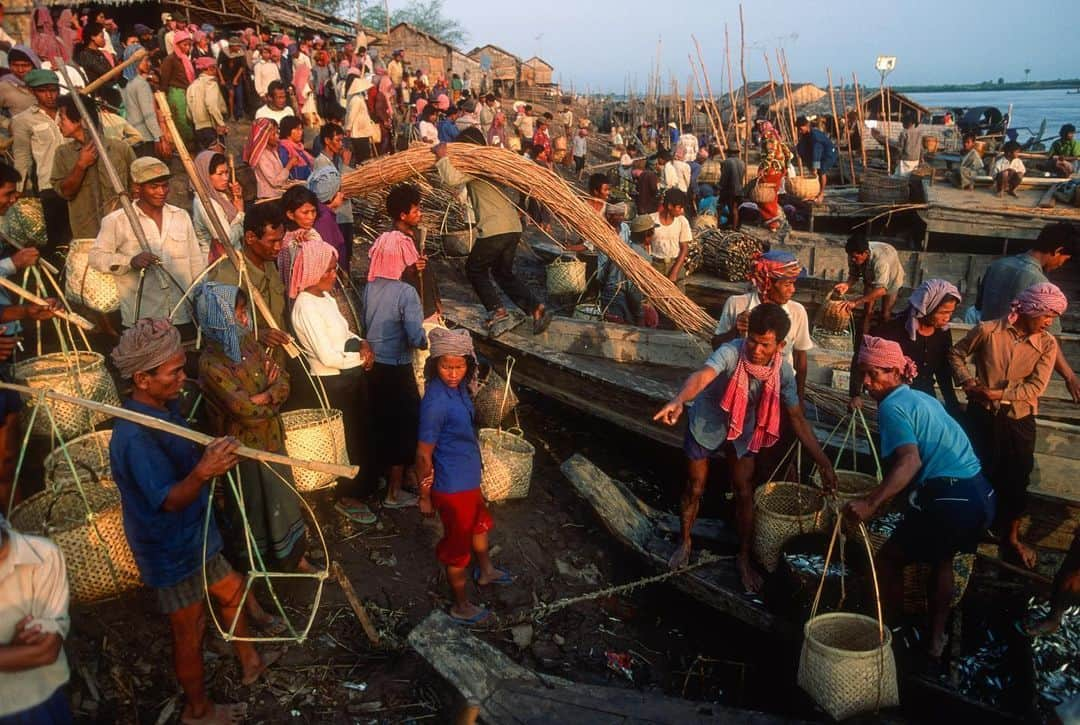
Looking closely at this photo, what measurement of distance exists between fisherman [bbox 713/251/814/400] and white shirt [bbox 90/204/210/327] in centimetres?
299

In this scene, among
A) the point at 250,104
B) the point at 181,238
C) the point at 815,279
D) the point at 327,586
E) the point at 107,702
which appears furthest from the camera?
the point at 250,104

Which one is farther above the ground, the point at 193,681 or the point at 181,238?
the point at 181,238

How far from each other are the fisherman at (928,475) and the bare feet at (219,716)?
2560mm

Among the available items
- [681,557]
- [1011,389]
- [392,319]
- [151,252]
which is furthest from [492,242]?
[1011,389]

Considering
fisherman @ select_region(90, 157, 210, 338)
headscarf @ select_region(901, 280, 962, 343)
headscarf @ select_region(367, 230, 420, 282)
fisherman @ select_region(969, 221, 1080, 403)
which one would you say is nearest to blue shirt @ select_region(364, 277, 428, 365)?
headscarf @ select_region(367, 230, 420, 282)

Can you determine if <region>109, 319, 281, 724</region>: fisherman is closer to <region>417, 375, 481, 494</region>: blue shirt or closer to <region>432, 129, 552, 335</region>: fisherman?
<region>417, 375, 481, 494</region>: blue shirt

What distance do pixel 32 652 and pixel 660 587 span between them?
315 centimetres

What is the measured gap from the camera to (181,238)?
412 cm

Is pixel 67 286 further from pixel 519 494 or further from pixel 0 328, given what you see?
pixel 519 494

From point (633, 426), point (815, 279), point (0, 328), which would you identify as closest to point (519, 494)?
point (633, 426)

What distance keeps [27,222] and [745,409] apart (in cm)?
530

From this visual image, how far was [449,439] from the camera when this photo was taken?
3.36 m

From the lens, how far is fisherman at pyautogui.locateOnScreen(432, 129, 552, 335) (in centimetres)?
556

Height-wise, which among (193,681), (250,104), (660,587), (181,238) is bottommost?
(660,587)
